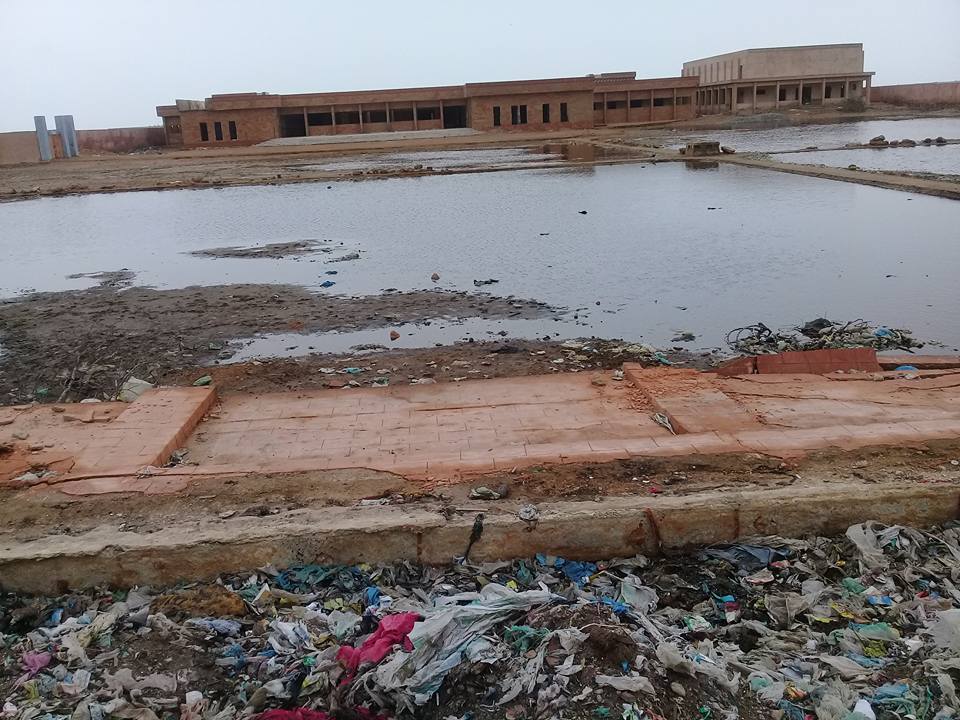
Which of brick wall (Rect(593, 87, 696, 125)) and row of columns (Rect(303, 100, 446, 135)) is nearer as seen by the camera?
row of columns (Rect(303, 100, 446, 135))

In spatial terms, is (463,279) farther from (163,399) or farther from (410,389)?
(163,399)

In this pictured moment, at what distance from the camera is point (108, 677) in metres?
3.02

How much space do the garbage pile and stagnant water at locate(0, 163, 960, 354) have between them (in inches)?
10.2

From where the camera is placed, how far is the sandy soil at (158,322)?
7453 millimetres

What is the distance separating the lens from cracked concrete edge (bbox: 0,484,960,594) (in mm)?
3670

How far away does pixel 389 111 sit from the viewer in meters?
52.3

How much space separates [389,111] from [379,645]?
52481 millimetres

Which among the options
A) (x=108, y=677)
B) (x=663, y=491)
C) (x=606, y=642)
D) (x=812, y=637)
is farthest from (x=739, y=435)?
(x=108, y=677)

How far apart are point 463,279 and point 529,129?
1634 inches

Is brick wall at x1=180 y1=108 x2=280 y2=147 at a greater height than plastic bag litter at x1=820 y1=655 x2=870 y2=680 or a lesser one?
greater

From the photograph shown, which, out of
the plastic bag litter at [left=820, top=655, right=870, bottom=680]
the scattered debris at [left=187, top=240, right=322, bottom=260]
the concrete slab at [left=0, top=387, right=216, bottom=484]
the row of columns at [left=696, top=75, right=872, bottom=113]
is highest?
the row of columns at [left=696, top=75, right=872, bottom=113]

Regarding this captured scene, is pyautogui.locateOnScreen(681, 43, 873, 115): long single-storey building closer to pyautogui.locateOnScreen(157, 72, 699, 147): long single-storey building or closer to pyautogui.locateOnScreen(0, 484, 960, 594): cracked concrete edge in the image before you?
pyautogui.locateOnScreen(157, 72, 699, 147): long single-storey building

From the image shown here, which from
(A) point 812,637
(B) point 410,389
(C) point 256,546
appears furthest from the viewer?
(B) point 410,389

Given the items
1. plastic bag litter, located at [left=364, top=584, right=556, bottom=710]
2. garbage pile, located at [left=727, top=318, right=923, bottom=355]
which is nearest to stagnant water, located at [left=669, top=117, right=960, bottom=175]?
garbage pile, located at [left=727, top=318, right=923, bottom=355]
